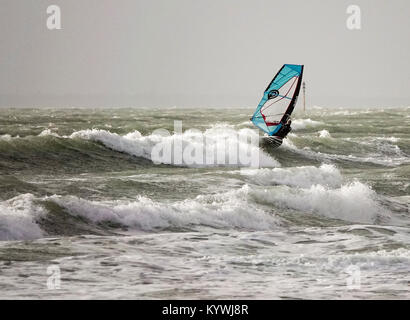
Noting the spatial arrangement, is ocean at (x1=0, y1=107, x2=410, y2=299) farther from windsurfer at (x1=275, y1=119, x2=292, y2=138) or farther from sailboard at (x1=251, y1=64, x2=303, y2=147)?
windsurfer at (x1=275, y1=119, x2=292, y2=138)

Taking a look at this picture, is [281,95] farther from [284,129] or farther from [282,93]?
[284,129]

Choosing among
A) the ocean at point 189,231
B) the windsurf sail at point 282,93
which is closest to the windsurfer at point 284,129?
the windsurf sail at point 282,93

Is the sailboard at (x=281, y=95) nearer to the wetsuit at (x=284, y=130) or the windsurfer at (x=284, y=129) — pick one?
the windsurfer at (x=284, y=129)

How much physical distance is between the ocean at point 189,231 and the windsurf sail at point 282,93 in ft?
13.3

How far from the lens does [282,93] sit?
3041 cm

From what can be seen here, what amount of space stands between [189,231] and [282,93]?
1560 centimetres

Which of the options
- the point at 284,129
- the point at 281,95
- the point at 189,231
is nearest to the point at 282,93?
the point at 281,95

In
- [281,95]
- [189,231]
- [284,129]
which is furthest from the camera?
[284,129]

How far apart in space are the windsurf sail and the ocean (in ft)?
13.3

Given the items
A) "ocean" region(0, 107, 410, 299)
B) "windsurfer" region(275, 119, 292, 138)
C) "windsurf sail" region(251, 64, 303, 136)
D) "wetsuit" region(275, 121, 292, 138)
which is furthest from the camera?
"wetsuit" region(275, 121, 292, 138)

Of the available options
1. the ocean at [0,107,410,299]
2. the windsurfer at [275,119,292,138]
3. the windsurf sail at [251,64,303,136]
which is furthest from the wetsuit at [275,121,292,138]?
the ocean at [0,107,410,299]

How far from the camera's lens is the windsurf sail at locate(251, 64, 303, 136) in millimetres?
30219

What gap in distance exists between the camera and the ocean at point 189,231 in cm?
1081
